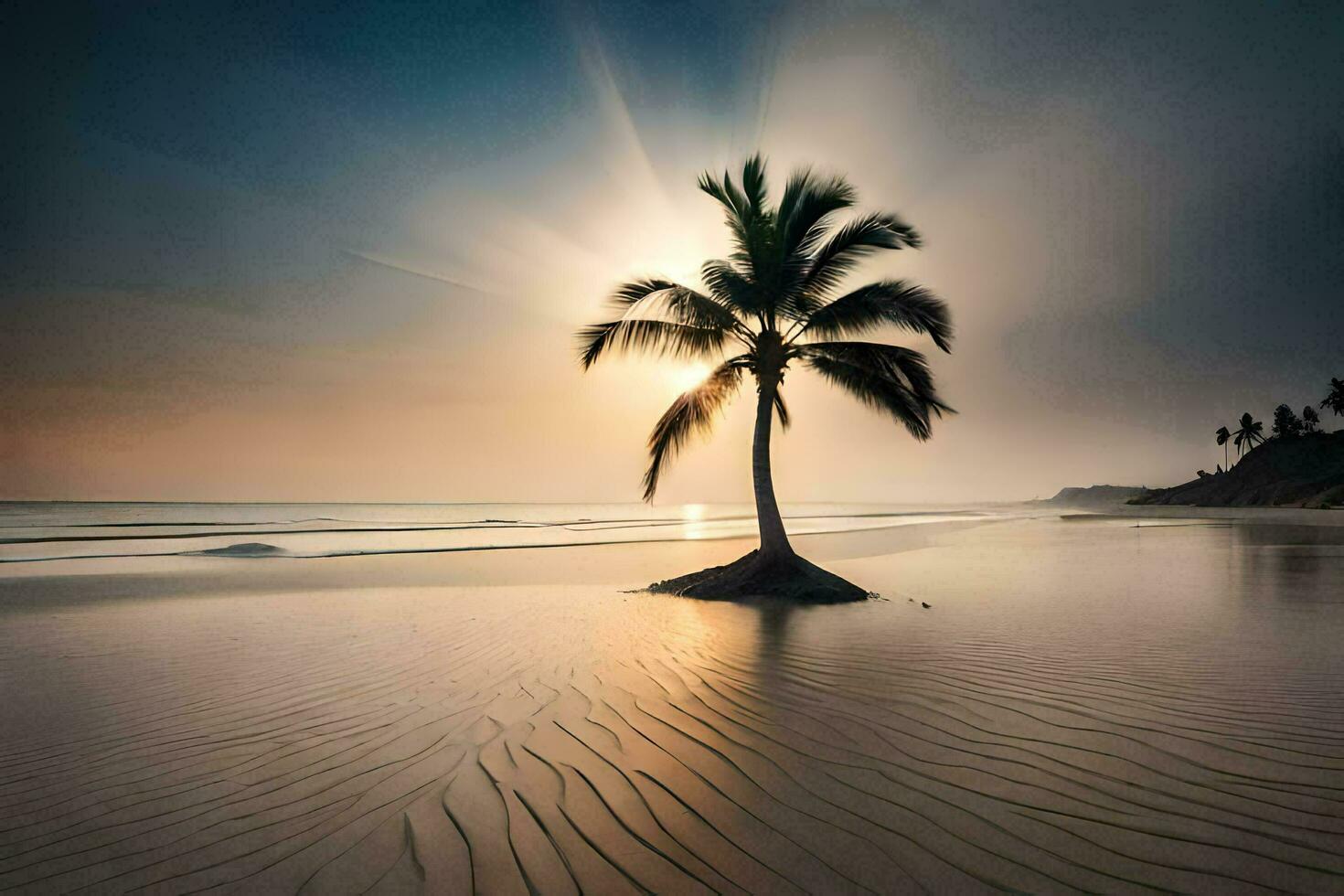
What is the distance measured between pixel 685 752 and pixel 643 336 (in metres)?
9.64

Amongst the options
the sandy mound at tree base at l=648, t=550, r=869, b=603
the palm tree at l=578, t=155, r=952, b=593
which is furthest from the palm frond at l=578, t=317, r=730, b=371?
the sandy mound at tree base at l=648, t=550, r=869, b=603

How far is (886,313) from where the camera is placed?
440 inches

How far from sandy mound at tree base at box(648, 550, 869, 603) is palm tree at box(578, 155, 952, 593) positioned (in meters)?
0.05

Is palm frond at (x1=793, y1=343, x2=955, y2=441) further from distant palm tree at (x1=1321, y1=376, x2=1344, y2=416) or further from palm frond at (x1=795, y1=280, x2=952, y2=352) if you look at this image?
distant palm tree at (x1=1321, y1=376, x2=1344, y2=416)

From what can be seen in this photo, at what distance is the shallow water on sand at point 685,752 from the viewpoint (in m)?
2.40

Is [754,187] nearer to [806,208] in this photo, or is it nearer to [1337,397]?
[806,208]

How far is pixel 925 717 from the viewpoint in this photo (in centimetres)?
405

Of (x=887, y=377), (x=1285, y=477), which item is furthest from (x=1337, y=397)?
(x=887, y=377)

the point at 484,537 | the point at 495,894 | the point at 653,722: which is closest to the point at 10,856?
the point at 495,894

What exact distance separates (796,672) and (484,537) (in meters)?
26.0

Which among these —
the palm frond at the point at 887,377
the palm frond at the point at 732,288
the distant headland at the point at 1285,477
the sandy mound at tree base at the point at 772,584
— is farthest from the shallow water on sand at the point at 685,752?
the distant headland at the point at 1285,477

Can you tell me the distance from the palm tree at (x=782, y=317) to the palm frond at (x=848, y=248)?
2 cm

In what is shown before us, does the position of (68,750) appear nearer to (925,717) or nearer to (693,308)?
(925,717)

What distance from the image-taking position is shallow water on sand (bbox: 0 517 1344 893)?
240 cm
